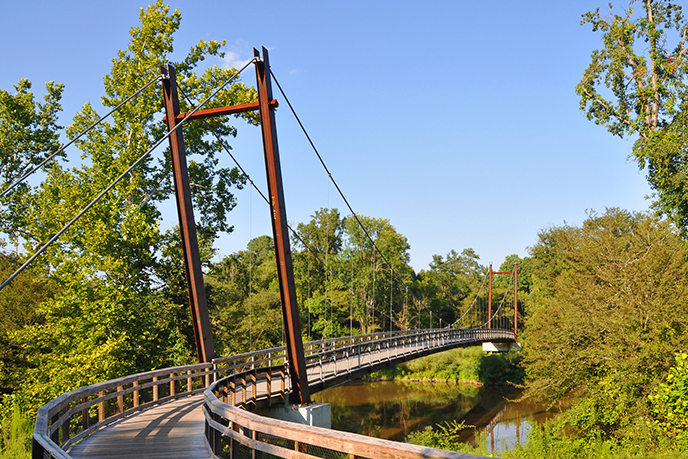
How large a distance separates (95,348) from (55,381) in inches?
57.3

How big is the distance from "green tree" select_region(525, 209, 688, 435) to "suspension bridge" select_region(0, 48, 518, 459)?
20.8 ft

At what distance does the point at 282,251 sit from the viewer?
10695 mm

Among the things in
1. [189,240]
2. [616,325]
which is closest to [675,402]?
[616,325]

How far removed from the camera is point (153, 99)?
757 inches

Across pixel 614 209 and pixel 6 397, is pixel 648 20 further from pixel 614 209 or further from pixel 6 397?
pixel 6 397

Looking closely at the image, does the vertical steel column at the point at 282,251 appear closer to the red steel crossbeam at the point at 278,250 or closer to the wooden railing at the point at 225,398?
the red steel crossbeam at the point at 278,250

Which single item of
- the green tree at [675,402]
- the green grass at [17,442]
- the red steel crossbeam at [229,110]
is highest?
the red steel crossbeam at [229,110]

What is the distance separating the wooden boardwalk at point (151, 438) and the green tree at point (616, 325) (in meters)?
12.6

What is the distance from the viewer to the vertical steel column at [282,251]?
10.7 meters

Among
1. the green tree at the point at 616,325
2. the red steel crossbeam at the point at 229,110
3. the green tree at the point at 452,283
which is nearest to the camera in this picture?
the red steel crossbeam at the point at 229,110

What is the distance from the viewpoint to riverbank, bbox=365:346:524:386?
1416 inches

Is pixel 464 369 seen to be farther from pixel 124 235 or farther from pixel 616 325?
pixel 124 235

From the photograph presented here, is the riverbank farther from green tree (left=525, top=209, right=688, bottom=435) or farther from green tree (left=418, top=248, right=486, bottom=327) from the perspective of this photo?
green tree (left=525, top=209, right=688, bottom=435)

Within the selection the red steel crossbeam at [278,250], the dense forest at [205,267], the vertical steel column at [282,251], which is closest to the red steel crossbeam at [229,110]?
the red steel crossbeam at [278,250]
